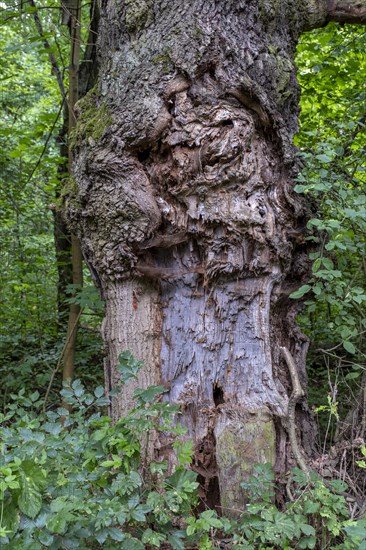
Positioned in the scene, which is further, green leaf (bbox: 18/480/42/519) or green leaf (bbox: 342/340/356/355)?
green leaf (bbox: 342/340/356/355)

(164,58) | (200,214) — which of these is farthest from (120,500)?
(164,58)

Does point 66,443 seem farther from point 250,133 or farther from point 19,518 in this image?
point 250,133

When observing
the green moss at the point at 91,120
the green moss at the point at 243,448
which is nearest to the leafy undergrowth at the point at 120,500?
the green moss at the point at 243,448

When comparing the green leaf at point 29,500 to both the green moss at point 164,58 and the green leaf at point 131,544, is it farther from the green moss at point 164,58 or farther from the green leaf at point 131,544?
the green moss at point 164,58

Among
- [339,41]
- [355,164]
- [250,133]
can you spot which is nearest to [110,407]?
[250,133]

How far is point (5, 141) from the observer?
676 centimetres

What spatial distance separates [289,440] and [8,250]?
17.9 feet

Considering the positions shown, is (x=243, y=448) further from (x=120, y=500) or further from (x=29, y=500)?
(x=29, y=500)

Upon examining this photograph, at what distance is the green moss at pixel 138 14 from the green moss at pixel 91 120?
0.41 metres

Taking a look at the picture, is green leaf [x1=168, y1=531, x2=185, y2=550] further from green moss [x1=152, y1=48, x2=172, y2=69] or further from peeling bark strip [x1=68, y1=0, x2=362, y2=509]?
green moss [x1=152, y1=48, x2=172, y2=69]

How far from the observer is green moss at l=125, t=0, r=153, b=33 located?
120 inches

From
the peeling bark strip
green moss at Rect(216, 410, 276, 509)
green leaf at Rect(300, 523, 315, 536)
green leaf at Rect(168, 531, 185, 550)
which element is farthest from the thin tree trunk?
green leaf at Rect(300, 523, 315, 536)

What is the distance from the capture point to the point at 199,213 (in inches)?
113

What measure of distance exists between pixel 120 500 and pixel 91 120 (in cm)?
200
